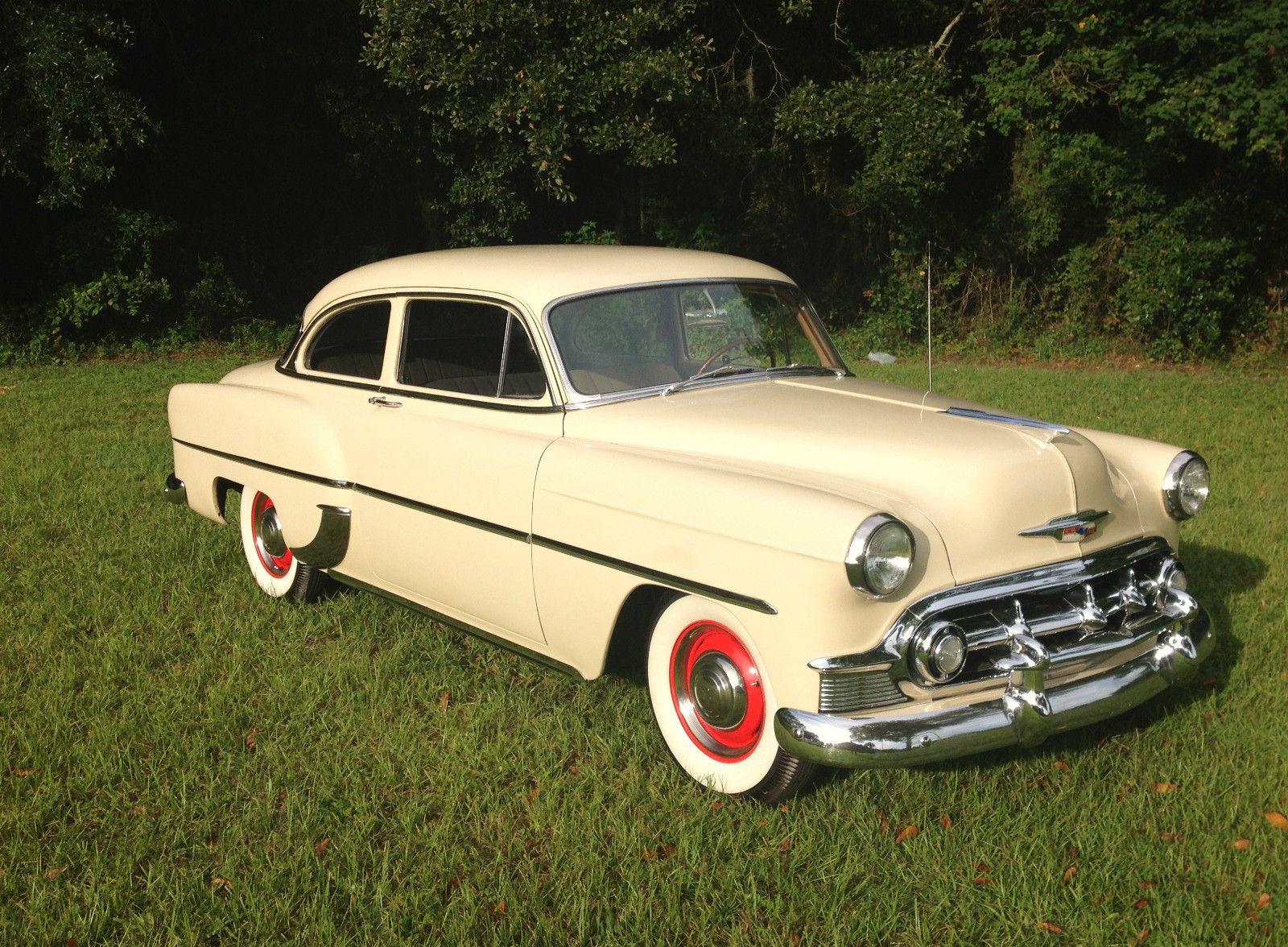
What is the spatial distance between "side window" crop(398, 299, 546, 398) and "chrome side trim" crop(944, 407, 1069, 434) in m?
1.50

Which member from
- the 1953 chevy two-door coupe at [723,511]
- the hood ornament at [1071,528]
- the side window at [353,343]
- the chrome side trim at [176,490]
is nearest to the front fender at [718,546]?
the 1953 chevy two-door coupe at [723,511]

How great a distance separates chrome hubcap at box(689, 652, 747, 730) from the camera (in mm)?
3529

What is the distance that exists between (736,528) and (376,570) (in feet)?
6.73

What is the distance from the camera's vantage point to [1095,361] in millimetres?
15070

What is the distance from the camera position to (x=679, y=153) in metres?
17.3

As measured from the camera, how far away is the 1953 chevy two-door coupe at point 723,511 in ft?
10.6

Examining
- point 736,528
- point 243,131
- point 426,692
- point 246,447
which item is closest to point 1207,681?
point 736,528

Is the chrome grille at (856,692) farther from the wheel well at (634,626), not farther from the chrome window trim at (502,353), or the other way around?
the chrome window trim at (502,353)

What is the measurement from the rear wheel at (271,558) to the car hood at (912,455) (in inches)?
76.2

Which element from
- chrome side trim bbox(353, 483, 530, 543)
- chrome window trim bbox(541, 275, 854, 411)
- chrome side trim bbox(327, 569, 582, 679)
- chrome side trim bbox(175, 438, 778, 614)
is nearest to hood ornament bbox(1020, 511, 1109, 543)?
chrome side trim bbox(175, 438, 778, 614)

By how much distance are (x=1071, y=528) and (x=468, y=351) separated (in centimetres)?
241

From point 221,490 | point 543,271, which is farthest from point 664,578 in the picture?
point 221,490

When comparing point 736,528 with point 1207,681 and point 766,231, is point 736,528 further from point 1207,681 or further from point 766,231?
point 766,231

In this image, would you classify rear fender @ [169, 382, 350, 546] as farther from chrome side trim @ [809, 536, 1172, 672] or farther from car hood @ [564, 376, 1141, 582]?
chrome side trim @ [809, 536, 1172, 672]
